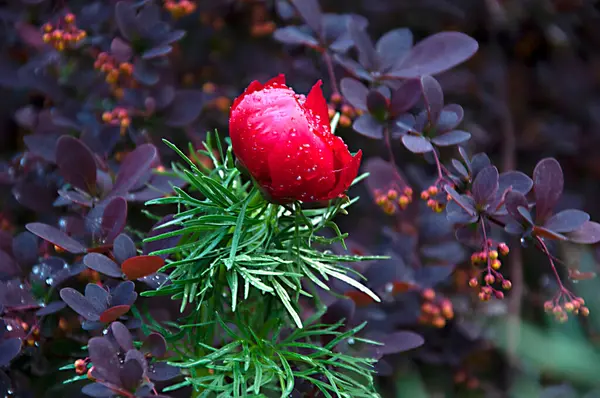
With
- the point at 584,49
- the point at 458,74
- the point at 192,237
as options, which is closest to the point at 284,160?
the point at 192,237

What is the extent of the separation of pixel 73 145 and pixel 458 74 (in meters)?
0.77

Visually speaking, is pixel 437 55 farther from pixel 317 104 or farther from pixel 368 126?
pixel 317 104

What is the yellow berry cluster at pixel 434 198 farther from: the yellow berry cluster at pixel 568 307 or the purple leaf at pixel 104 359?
the purple leaf at pixel 104 359

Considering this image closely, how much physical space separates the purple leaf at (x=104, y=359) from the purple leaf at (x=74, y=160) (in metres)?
0.22

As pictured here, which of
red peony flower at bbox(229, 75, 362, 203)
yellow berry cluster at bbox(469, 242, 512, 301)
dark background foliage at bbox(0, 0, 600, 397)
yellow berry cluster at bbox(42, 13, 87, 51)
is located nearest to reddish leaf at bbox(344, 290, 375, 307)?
dark background foliage at bbox(0, 0, 600, 397)

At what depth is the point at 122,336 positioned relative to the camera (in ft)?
1.90

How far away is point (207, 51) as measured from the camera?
108 cm

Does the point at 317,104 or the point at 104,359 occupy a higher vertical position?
the point at 317,104

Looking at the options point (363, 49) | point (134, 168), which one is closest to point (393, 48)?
point (363, 49)

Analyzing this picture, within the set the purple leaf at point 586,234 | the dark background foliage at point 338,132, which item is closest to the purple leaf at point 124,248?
the dark background foliage at point 338,132

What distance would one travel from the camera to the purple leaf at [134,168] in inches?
27.3

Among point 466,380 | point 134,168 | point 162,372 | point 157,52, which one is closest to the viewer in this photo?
point 162,372

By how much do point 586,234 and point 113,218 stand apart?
1.59 ft

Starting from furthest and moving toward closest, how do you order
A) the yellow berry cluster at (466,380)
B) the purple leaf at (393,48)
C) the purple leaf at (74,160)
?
the yellow berry cluster at (466,380)
the purple leaf at (393,48)
the purple leaf at (74,160)
